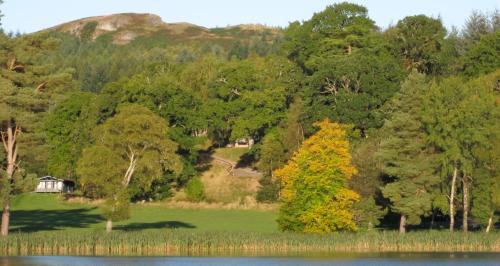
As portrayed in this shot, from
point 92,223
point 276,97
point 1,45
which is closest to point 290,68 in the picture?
point 276,97

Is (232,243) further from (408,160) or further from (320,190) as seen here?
(408,160)

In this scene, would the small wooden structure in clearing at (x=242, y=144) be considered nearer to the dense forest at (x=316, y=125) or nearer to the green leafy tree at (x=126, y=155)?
the dense forest at (x=316, y=125)

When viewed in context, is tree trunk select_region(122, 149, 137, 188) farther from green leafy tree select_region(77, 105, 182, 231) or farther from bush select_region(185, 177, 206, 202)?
bush select_region(185, 177, 206, 202)

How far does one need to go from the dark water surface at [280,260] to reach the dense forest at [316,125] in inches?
528

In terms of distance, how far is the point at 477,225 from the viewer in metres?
92.1

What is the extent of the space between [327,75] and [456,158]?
39879 millimetres

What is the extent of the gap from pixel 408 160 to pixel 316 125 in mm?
12092

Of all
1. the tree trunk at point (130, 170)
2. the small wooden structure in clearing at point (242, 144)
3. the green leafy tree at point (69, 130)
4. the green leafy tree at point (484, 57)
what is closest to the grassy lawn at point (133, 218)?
the green leafy tree at point (69, 130)

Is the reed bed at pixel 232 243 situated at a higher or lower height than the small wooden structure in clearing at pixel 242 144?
lower

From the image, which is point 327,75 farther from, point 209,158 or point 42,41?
point 42,41

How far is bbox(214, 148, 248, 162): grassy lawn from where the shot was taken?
461 feet

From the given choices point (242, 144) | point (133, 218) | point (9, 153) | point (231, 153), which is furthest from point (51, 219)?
point (242, 144)

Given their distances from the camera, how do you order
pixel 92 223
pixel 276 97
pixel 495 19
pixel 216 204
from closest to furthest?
pixel 92 223, pixel 216 204, pixel 276 97, pixel 495 19

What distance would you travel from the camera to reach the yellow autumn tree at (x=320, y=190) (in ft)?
269
